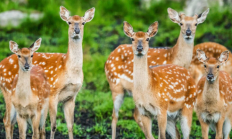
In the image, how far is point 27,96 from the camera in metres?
7.44

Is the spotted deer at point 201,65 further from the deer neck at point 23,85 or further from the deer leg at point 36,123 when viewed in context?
the deer neck at point 23,85

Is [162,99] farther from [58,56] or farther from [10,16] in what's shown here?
[10,16]

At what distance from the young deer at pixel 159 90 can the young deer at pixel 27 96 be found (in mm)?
1420

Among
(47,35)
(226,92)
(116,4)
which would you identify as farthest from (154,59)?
(116,4)

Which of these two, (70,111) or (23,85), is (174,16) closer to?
(70,111)

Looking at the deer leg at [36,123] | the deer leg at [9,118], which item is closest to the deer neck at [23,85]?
the deer leg at [36,123]

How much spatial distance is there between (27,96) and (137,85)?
1628 mm

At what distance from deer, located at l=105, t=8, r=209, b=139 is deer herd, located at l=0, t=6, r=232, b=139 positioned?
0.06 ft

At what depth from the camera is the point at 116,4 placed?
16500mm

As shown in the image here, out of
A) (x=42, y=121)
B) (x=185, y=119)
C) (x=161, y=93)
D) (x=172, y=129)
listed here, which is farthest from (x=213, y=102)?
(x=42, y=121)

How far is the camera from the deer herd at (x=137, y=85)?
760 cm

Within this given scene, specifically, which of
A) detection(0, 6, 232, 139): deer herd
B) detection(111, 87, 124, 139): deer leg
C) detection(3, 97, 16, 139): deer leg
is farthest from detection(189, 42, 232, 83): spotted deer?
detection(3, 97, 16, 139): deer leg

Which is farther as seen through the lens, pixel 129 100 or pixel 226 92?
pixel 129 100

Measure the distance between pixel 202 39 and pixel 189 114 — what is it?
19.8 ft
